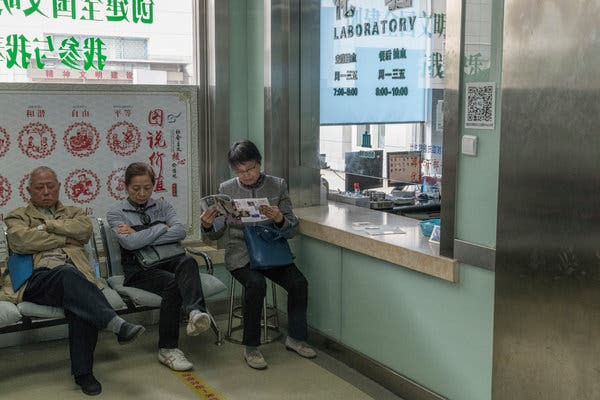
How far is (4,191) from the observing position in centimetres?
461

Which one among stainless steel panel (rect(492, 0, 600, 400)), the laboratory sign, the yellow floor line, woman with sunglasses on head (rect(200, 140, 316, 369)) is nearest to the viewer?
stainless steel panel (rect(492, 0, 600, 400))

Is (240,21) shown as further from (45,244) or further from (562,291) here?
(562,291)

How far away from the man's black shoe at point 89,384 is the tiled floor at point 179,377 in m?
0.05

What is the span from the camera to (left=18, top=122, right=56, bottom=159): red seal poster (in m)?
4.62

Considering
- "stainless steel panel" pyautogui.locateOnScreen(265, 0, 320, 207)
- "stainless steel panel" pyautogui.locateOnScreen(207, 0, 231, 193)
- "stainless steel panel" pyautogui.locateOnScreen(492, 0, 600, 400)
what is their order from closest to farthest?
1. "stainless steel panel" pyautogui.locateOnScreen(492, 0, 600, 400)
2. "stainless steel panel" pyautogui.locateOnScreen(265, 0, 320, 207)
3. "stainless steel panel" pyautogui.locateOnScreen(207, 0, 231, 193)

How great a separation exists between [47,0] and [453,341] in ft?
10.6

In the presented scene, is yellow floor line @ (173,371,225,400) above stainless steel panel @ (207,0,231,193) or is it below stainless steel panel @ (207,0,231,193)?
below

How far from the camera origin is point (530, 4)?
3.03 metres

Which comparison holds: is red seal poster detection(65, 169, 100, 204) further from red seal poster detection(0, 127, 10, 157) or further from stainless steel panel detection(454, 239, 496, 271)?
stainless steel panel detection(454, 239, 496, 271)

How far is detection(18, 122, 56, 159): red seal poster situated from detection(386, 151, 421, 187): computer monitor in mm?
2100

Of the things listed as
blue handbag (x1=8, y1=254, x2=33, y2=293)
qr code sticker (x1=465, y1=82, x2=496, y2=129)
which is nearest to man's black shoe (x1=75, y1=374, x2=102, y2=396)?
blue handbag (x1=8, y1=254, x2=33, y2=293)

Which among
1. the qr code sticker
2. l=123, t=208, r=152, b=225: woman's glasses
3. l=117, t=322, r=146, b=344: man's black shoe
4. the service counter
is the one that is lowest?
l=117, t=322, r=146, b=344: man's black shoe

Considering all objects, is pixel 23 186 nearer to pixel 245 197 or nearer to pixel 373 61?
pixel 245 197

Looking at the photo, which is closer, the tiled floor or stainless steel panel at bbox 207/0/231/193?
the tiled floor
